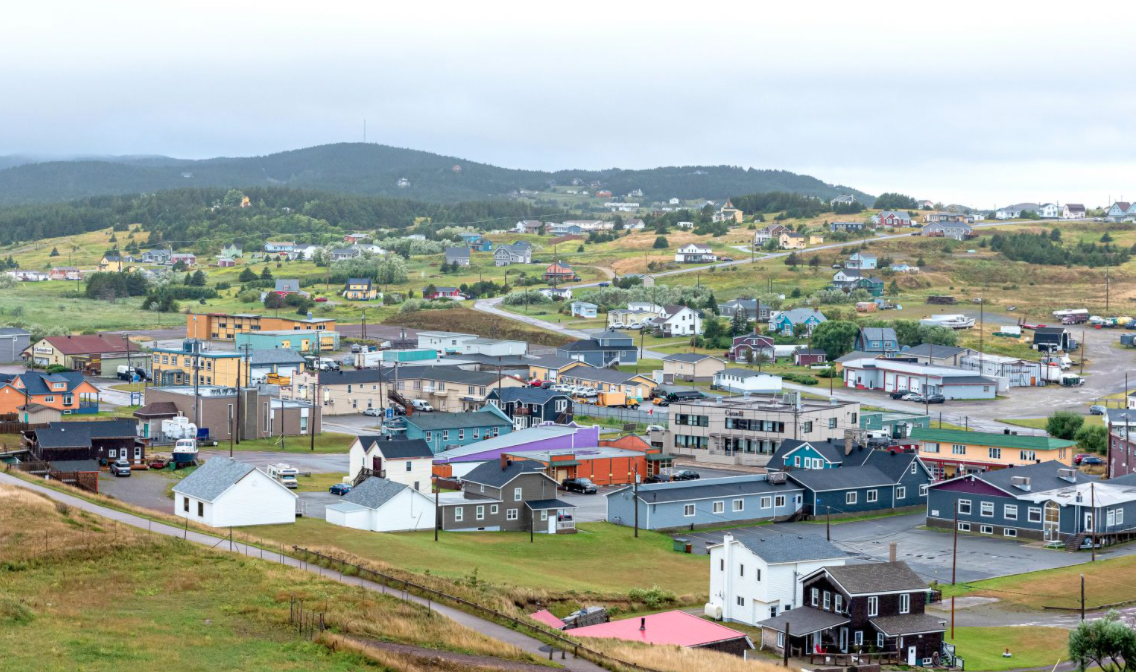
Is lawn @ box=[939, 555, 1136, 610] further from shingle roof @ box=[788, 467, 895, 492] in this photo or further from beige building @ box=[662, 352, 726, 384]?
beige building @ box=[662, 352, 726, 384]

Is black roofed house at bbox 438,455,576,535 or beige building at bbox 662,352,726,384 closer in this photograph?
black roofed house at bbox 438,455,576,535

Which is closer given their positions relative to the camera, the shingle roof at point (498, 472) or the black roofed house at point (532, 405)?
the shingle roof at point (498, 472)

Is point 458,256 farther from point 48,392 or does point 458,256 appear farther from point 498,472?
point 498,472

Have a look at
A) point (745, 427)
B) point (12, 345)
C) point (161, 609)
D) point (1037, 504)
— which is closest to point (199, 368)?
point (12, 345)

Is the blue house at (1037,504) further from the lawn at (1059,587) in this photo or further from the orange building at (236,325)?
the orange building at (236,325)

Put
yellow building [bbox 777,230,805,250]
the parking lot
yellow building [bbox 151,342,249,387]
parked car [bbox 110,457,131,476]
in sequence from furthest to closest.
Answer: yellow building [bbox 777,230,805,250] < yellow building [bbox 151,342,249,387] < parked car [bbox 110,457,131,476] < the parking lot

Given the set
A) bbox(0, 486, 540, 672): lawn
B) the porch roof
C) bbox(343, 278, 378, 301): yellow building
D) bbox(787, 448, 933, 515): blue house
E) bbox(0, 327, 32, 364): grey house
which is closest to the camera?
bbox(0, 486, 540, 672): lawn

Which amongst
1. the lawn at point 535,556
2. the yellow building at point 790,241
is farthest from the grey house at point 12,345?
the yellow building at point 790,241

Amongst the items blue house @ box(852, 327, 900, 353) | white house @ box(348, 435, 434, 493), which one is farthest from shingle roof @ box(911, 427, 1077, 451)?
blue house @ box(852, 327, 900, 353)
